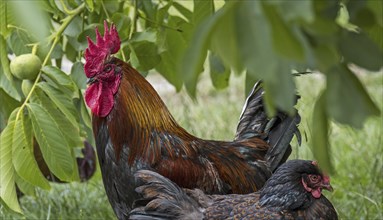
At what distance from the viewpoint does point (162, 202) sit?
102 inches

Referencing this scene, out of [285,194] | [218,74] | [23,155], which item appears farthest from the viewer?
[218,74]

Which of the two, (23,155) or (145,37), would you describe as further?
(145,37)

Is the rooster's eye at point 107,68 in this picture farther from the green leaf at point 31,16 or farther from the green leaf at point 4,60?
the green leaf at point 31,16

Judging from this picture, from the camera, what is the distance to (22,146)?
311 centimetres

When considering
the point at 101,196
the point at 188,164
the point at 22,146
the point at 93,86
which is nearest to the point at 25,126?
the point at 22,146

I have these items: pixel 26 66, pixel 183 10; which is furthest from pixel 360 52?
pixel 183 10

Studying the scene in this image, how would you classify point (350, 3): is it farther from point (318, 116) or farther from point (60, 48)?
point (60, 48)

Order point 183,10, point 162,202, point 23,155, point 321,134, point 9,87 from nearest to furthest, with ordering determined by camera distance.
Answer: point 321,134
point 162,202
point 23,155
point 9,87
point 183,10

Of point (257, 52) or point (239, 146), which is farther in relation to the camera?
point (239, 146)

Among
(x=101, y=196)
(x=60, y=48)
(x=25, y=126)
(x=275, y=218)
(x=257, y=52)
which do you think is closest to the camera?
(x=257, y=52)

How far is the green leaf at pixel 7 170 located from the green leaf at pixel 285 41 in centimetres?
213

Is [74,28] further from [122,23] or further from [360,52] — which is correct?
[360,52]

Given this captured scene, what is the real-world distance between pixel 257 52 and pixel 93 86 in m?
1.98

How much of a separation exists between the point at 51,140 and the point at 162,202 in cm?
74
